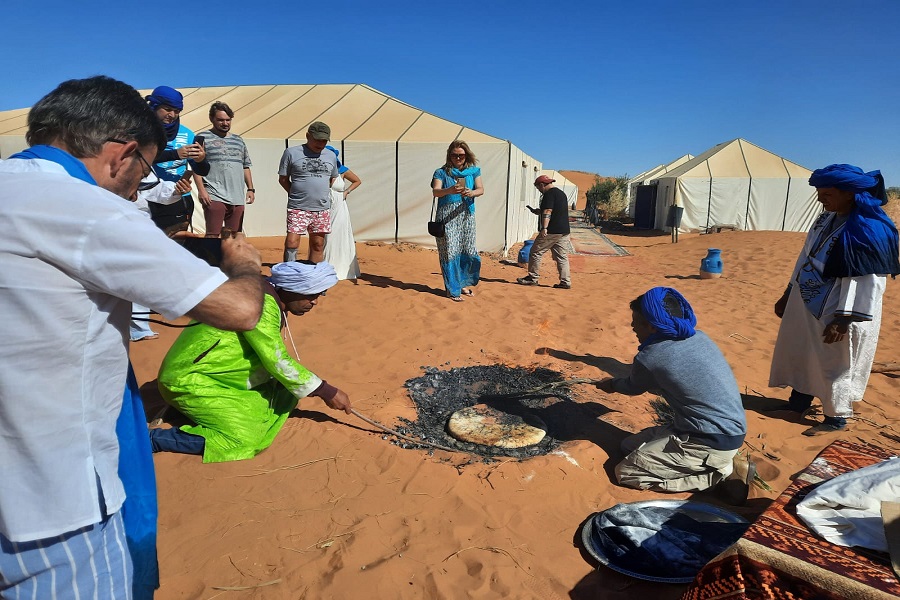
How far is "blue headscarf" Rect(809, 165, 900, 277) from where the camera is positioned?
10.7 ft

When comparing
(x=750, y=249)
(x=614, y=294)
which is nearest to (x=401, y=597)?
(x=614, y=294)

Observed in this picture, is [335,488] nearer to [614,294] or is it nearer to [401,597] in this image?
[401,597]

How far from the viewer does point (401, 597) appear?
83.7 inches

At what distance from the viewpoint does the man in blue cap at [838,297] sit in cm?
328

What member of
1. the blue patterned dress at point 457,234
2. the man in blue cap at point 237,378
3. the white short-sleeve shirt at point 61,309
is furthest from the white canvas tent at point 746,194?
the white short-sleeve shirt at point 61,309

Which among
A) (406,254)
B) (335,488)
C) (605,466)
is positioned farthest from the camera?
(406,254)

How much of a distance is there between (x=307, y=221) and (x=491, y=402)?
325 centimetres

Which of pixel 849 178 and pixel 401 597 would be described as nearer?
pixel 401 597

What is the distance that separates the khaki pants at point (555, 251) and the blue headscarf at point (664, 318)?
4.77 metres

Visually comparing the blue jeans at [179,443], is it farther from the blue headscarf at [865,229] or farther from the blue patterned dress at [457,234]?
the blue headscarf at [865,229]

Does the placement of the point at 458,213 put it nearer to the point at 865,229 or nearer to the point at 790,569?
the point at 865,229

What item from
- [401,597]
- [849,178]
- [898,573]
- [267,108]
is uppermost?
[267,108]

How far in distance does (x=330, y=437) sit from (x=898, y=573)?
105 inches

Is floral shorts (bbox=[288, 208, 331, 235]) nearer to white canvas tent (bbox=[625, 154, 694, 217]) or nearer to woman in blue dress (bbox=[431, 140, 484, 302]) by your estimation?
woman in blue dress (bbox=[431, 140, 484, 302])
